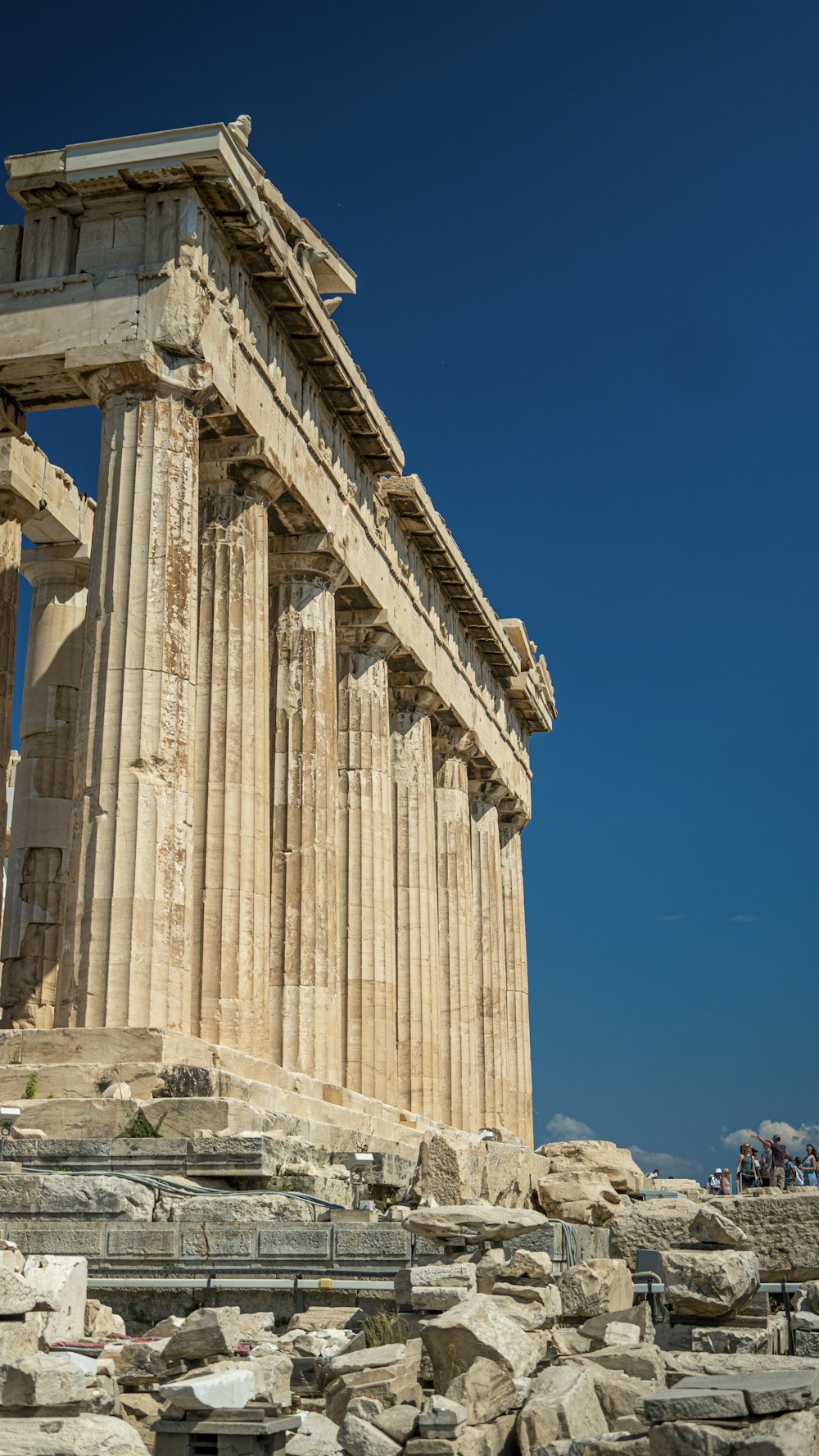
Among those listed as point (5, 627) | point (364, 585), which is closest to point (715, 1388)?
point (5, 627)

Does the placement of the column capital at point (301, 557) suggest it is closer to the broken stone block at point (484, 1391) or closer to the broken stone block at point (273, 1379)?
the broken stone block at point (273, 1379)

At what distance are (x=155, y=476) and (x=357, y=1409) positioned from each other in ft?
50.3

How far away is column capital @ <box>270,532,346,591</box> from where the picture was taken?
94.6 feet

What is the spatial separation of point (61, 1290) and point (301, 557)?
19.3m

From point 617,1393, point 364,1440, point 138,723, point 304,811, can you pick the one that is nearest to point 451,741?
point 304,811

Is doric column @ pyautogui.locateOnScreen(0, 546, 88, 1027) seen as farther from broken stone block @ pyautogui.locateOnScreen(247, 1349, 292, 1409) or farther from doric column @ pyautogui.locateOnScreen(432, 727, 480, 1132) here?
broken stone block @ pyautogui.locateOnScreen(247, 1349, 292, 1409)

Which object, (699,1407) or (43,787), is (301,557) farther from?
(699,1407)

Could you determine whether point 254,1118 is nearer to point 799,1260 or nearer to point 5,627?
point 799,1260

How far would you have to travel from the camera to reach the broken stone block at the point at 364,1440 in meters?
8.05

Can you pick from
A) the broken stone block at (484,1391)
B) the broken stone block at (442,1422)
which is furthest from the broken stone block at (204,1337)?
the broken stone block at (442,1422)

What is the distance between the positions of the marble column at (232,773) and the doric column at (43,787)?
20.4ft

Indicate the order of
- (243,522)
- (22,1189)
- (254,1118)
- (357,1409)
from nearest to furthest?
(357,1409) → (22,1189) → (254,1118) → (243,522)

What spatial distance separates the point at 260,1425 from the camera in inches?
319

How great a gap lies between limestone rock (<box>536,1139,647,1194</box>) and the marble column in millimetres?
7577
